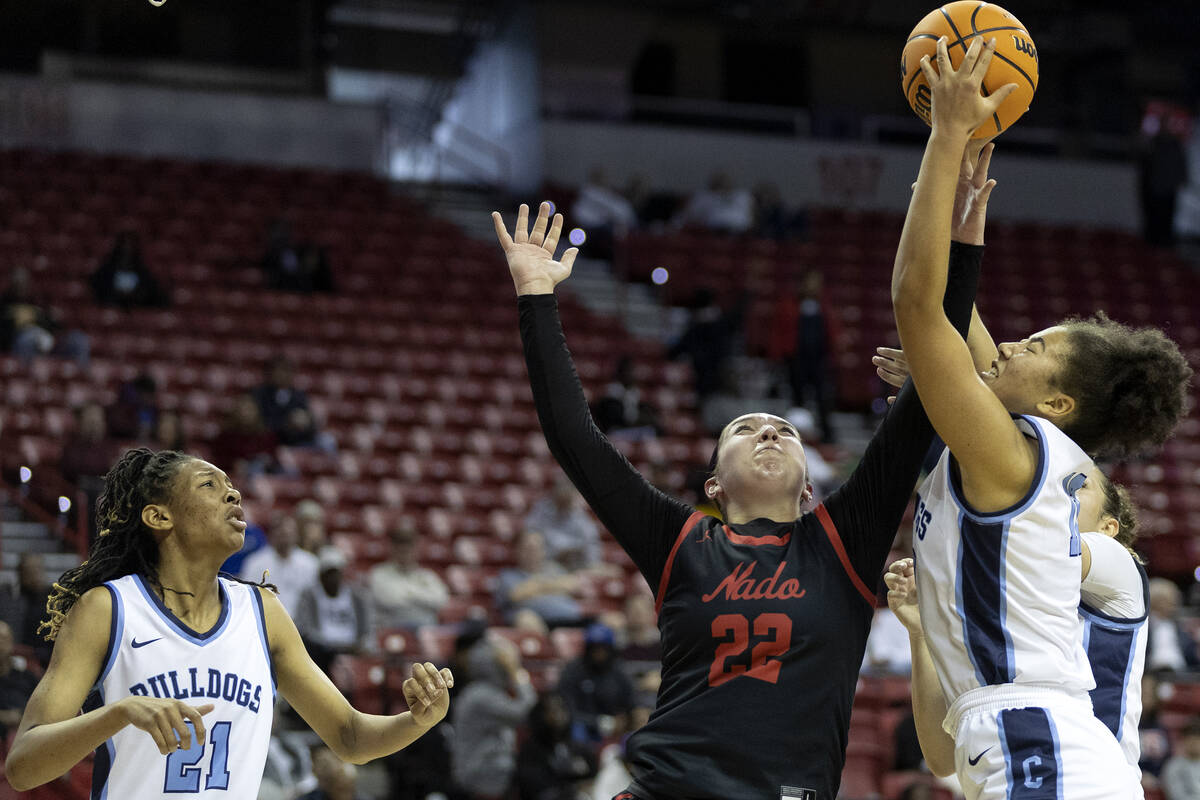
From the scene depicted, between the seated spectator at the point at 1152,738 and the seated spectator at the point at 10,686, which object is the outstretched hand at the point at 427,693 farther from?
the seated spectator at the point at 1152,738

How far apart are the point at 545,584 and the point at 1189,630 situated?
14.9ft

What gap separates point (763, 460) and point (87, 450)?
7498mm

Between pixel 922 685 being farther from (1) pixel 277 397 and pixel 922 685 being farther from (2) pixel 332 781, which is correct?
(1) pixel 277 397

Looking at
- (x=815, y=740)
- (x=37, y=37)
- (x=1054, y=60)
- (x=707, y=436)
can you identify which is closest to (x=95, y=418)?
(x=707, y=436)

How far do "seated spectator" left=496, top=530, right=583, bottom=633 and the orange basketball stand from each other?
22.2 feet

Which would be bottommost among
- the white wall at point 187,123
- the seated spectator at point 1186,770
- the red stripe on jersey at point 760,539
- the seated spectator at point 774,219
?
the seated spectator at point 1186,770

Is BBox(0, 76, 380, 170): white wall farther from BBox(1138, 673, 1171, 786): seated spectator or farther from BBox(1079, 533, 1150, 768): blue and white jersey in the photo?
BBox(1079, 533, 1150, 768): blue and white jersey

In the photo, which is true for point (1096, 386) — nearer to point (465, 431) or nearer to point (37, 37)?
point (465, 431)

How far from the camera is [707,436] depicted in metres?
13.5

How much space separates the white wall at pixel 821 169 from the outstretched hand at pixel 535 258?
50.1 ft

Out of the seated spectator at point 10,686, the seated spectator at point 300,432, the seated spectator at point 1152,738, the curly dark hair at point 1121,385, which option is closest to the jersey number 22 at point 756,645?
the curly dark hair at point 1121,385

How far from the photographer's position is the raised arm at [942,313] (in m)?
2.74

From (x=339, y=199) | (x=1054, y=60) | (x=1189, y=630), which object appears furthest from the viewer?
(x=1054, y=60)

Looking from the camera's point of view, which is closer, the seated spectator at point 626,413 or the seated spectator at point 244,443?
the seated spectator at point 244,443
